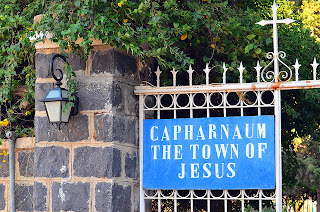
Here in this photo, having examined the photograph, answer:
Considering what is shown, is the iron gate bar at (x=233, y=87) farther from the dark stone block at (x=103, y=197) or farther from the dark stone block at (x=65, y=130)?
the dark stone block at (x=103, y=197)

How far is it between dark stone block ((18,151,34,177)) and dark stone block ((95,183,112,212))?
799mm

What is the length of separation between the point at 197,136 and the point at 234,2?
2233 millimetres

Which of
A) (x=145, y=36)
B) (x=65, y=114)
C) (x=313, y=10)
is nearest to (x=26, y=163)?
(x=65, y=114)

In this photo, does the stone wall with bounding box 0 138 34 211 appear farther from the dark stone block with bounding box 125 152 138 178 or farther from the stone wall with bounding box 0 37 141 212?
the dark stone block with bounding box 125 152 138 178

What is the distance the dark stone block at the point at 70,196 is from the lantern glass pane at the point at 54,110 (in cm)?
Result: 53

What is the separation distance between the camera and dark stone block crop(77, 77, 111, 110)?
4293 mm

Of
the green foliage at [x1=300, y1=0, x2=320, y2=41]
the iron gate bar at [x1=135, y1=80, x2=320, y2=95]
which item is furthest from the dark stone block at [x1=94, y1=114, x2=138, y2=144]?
the green foliage at [x1=300, y1=0, x2=320, y2=41]

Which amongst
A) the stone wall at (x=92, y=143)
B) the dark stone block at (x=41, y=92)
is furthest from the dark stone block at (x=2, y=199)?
the dark stone block at (x=41, y=92)

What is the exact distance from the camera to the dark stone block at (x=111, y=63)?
4324 mm

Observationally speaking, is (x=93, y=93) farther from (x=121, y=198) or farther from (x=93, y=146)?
(x=121, y=198)

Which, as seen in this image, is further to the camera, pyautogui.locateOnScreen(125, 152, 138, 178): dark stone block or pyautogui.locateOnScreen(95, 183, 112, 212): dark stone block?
pyautogui.locateOnScreen(125, 152, 138, 178): dark stone block

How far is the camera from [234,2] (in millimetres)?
6059

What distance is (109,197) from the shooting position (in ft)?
13.7

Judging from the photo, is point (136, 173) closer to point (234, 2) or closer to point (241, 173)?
point (241, 173)
